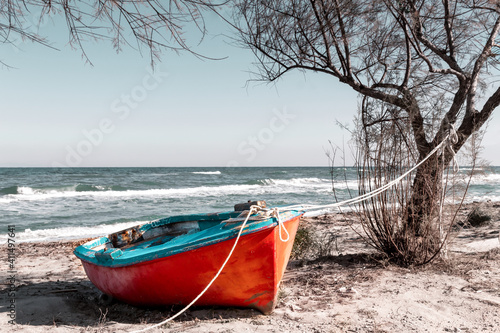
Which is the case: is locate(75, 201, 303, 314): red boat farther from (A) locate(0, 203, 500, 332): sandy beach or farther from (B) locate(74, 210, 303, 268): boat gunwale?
(A) locate(0, 203, 500, 332): sandy beach

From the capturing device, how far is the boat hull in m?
3.72

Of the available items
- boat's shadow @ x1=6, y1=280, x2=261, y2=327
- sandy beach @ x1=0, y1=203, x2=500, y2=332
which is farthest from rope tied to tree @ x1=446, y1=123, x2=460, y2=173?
boat's shadow @ x1=6, y1=280, x2=261, y2=327

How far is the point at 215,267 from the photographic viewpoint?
3.79 meters

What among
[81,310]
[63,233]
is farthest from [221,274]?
[63,233]

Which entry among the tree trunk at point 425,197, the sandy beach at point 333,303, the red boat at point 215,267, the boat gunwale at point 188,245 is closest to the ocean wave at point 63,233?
the sandy beach at point 333,303

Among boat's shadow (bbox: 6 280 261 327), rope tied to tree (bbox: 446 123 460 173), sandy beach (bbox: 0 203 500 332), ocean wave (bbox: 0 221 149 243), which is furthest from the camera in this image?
ocean wave (bbox: 0 221 149 243)

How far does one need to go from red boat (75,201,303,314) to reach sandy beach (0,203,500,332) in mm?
176

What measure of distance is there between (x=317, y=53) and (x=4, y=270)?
6.12 meters

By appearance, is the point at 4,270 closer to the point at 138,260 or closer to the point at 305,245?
the point at 138,260

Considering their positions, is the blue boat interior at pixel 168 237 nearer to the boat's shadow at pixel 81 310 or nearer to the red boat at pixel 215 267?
the red boat at pixel 215 267

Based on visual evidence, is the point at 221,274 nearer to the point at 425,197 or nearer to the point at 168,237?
the point at 168,237

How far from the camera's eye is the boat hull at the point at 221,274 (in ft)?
12.2

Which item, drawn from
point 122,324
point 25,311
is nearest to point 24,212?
point 25,311

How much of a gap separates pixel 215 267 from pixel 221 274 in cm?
11
